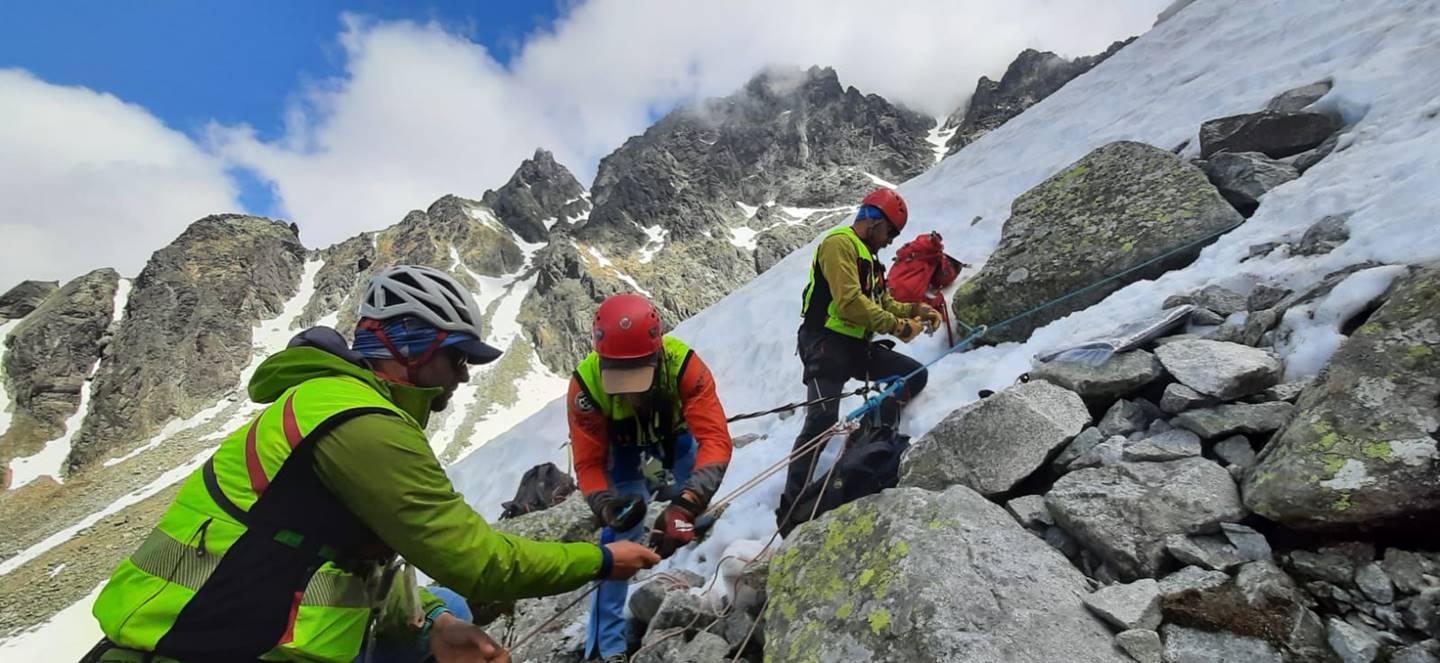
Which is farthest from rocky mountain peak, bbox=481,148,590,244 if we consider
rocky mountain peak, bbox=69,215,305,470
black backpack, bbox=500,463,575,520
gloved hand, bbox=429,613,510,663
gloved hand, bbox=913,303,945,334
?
gloved hand, bbox=429,613,510,663

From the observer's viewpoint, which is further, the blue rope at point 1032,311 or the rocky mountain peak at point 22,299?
the rocky mountain peak at point 22,299

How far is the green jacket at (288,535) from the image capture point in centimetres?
227

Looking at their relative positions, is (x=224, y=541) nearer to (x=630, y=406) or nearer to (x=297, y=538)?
(x=297, y=538)

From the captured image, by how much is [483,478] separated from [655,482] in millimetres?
11125

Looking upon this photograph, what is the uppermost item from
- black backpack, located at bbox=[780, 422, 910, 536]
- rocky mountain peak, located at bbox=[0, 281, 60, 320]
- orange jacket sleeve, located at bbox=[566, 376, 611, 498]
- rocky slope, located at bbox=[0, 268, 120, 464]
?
rocky mountain peak, located at bbox=[0, 281, 60, 320]

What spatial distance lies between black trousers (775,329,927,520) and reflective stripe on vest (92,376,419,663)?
416 cm

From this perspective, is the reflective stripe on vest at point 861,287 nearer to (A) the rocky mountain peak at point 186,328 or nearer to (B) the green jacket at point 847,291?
(B) the green jacket at point 847,291

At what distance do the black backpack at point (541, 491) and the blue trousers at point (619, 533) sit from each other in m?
5.31

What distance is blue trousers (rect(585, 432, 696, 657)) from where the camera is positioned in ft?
15.4

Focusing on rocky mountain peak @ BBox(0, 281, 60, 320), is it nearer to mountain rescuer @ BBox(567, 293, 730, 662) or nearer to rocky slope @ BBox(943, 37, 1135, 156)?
mountain rescuer @ BBox(567, 293, 730, 662)

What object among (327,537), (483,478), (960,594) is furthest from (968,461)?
(483,478)

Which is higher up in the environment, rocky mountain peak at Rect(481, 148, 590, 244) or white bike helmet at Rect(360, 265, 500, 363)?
rocky mountain peak at Rect(481, 148, 590, 244)

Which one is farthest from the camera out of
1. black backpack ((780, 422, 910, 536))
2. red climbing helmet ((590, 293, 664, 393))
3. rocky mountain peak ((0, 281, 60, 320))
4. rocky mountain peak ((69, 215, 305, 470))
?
rocky mountain peak ((0, 281, 60, 320))

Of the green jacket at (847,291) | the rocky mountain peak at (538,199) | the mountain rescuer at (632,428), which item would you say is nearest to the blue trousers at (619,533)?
the mountain rescuer at (632,428)
